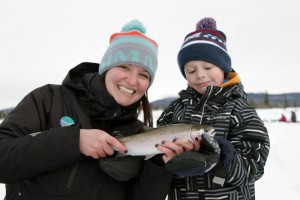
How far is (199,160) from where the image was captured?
2402 mm

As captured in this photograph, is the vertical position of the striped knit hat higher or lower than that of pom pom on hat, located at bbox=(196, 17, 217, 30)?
lower

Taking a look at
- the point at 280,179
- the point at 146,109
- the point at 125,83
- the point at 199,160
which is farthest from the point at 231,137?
the point at 280,179

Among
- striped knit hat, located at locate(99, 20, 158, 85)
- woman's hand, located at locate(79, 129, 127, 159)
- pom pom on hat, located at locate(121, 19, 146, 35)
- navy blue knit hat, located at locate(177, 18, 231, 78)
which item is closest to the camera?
woman's hand, located at locate(79, 129, 127, 159)

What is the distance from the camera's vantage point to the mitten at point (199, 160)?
94.0 inches

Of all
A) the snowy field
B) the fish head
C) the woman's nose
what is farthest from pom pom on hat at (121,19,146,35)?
the snowy field

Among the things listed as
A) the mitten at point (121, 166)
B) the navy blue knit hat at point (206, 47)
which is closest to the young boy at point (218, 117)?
the navy blue knit hat at point (206, 47)

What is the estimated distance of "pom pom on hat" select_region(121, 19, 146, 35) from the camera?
3548 mm

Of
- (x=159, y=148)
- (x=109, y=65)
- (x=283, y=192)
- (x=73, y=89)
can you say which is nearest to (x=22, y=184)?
(x=73, y=89)

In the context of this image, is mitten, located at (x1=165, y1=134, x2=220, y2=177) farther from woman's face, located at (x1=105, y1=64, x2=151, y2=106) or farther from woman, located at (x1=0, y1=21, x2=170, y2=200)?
woman's face, located at (x1=105, y1=64, x2=151, y2=106)

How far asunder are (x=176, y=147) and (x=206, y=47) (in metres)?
1.36

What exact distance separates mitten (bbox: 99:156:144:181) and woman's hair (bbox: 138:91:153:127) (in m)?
0.63

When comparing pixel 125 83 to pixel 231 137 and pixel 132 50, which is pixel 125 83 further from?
A: pixel 231 137

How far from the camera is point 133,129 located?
3.14 m

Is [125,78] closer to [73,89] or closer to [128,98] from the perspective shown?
[128,98]
